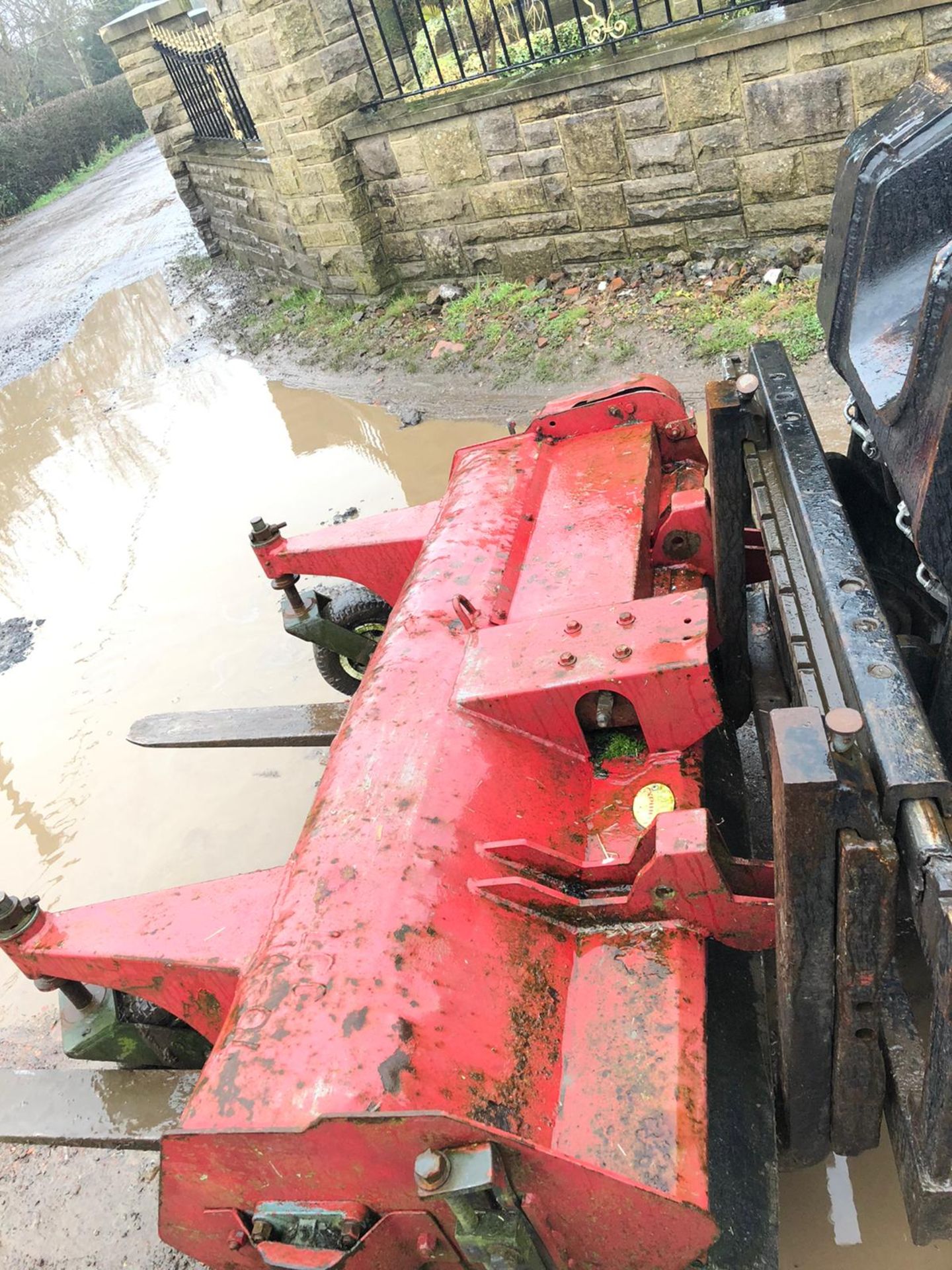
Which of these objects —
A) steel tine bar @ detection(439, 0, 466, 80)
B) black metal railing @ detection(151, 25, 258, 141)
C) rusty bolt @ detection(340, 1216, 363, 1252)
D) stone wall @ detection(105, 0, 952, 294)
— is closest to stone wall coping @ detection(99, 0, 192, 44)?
black metal railing @ detection(151, 25, 258, 141)

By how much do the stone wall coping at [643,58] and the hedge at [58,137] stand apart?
19279mm

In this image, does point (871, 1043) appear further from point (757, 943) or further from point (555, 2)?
point (555, 2)

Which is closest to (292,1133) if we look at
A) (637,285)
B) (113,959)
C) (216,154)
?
(113,959)

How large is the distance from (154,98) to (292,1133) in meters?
11.6

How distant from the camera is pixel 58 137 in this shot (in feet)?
80.8

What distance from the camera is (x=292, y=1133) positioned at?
136 centimetres

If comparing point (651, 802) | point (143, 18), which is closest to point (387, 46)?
point (143, 18)

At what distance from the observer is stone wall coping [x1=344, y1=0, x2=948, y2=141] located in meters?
4.74

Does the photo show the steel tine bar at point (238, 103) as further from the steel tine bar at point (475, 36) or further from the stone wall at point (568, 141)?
the steel tine bar at point (475, 36)

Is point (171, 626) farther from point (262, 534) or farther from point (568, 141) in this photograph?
point (568, 141)

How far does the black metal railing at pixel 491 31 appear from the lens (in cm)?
590

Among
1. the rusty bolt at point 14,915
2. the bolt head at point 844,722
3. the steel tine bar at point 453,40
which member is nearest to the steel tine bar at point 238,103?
the steel tine bar at point 453,40

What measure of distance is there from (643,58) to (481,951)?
5686 mm

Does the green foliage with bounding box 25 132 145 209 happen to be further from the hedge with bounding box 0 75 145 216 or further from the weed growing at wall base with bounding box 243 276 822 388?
the weed growing at wall base with bounding box 243 276 822 388
